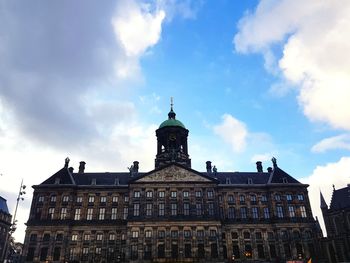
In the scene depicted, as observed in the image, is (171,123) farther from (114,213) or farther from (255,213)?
(255,213)

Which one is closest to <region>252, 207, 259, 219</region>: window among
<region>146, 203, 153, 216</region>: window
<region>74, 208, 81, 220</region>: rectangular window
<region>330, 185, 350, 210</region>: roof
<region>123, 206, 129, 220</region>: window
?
<region>146, 203, 153, 216</region>: window

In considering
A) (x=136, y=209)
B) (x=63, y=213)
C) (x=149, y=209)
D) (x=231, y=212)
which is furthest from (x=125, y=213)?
(x=231, y=212)

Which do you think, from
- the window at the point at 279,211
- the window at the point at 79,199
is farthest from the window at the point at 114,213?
the window at the point at 279,211

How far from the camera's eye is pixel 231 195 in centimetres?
5928

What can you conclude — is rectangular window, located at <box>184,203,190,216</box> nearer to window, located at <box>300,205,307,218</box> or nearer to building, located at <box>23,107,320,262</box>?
building, located at <box>23,107,320,262</box>

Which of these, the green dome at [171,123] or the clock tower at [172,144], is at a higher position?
the green dome at [171,123]

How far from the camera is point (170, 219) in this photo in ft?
174

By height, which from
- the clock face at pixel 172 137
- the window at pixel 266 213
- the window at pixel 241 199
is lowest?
the window at pixel 266 213

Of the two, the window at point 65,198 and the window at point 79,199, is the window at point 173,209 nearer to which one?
the window at point 79,199

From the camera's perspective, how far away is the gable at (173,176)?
56.7 m

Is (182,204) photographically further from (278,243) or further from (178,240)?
(278,243)

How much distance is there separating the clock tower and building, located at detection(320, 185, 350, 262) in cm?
3674

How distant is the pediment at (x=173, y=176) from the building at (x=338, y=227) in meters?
33.4

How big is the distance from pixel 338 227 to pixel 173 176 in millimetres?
41278
